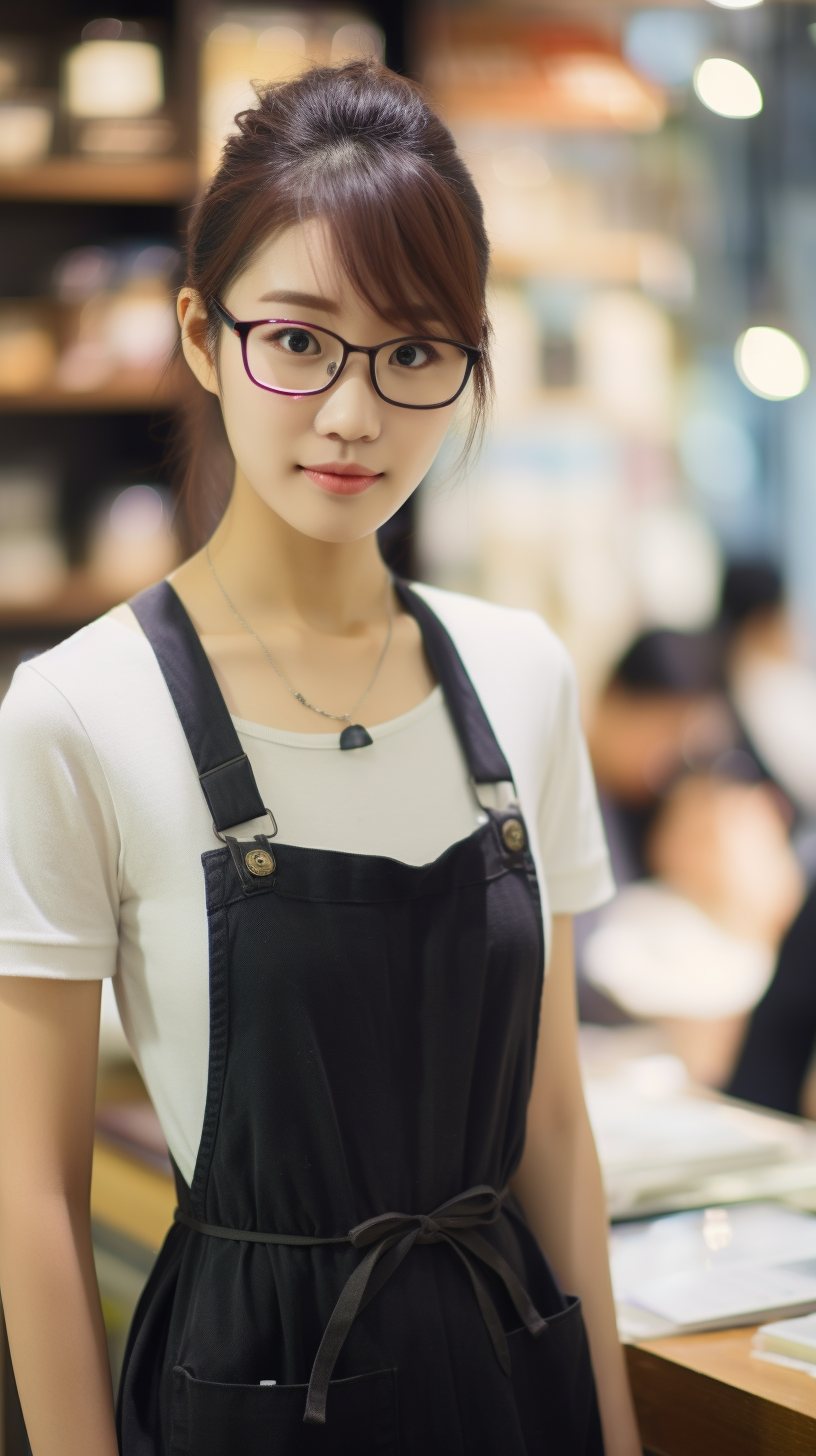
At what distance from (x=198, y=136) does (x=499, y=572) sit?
4.13 ft

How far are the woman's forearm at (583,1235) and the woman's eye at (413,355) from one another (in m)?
0.67

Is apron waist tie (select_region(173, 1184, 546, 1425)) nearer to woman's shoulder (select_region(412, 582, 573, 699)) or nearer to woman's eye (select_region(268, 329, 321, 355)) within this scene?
woman's shoulder (select_region(412, 582, 573, 699))

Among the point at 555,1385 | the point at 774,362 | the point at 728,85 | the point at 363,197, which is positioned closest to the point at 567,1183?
the point at 555,1385

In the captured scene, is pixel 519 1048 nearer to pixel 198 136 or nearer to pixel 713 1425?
pixel 713 1425

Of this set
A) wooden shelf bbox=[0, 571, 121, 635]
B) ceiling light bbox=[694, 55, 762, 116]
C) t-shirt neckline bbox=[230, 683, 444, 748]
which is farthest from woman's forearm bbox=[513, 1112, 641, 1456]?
ceiling light bbox=[694, 55, 762, 116]

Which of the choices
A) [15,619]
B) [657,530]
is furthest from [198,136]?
[657,530]

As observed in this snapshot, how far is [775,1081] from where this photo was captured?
2.26 meters

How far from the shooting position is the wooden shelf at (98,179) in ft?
10.5

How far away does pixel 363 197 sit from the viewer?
1020 millimetres

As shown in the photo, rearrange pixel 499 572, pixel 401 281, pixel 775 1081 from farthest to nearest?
pixel 499 572
pixel 775 1081
pixel 401 281

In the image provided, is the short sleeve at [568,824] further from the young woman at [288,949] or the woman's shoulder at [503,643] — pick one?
the young woman at [288,949]

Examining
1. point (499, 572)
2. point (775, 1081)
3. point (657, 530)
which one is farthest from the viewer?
point (657, 530)

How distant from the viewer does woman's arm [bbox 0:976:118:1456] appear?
3.35ft

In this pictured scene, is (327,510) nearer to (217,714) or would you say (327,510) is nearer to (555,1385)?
(217,714)
